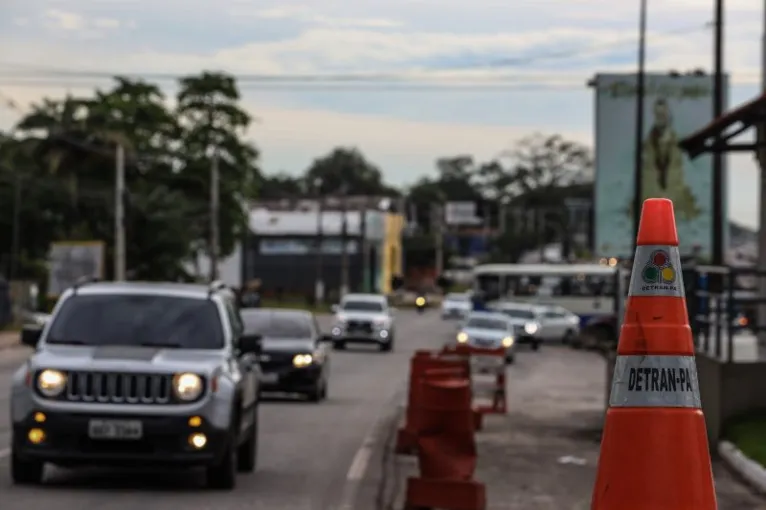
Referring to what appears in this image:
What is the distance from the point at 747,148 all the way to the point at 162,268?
48.8 m

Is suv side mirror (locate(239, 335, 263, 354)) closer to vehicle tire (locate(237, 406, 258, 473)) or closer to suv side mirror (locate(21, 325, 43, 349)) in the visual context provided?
vehicle tire (locate(237, 406, 258, 473))

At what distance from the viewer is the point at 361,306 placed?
49.2 meters

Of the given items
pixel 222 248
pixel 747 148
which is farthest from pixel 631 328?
pixel 222 248

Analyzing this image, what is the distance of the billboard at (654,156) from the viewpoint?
181 ft

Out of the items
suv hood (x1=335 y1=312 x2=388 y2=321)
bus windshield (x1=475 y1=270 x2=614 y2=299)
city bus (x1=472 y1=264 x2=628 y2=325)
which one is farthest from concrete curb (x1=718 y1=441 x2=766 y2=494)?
bus windshield (x1=475 y1=270 x2=614 y2=299)

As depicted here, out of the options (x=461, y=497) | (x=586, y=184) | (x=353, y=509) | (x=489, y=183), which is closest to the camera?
(x=461, y=497)

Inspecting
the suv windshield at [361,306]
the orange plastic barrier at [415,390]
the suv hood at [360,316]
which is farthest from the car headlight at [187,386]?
the suv windshield at [361,306]

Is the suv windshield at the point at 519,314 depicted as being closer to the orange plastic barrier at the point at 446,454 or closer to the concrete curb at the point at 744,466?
the concrete curb at the point at 744,466

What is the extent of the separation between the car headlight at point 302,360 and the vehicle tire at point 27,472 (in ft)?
37.6

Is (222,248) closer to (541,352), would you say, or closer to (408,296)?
(541,352)

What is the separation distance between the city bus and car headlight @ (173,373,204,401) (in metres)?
51.3

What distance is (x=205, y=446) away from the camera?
1251 centimetres

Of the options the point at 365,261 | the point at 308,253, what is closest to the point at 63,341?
the point at 365,261

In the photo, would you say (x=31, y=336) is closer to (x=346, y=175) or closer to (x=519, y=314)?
(x=519, y=314)
